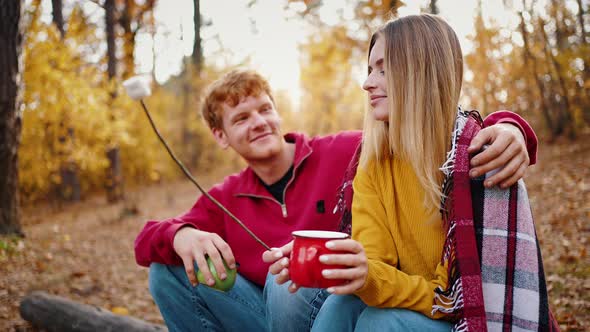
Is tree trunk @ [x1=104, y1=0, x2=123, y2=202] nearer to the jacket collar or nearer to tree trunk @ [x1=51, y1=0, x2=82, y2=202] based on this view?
tree trunk @ [x1=51, y1=0, x2=82, y2=202]

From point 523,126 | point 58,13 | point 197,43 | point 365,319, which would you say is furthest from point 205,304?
point 58,13

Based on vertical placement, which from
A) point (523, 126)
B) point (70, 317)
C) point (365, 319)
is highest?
point (523, 126)

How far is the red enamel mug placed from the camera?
123 centimetres

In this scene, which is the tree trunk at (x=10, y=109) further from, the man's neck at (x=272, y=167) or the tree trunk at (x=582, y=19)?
the tree trunk at (x=582, y=19)

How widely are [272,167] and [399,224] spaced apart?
3.05 ft

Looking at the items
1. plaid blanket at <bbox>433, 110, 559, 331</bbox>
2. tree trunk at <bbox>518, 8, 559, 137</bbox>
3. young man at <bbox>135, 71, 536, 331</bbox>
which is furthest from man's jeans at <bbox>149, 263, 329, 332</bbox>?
tree trunk at <bbox>518, 8, 559, 137</bbox>

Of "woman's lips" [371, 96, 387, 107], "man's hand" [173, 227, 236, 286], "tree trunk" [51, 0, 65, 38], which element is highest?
"tree trunk" [51, 0, 65, 38]

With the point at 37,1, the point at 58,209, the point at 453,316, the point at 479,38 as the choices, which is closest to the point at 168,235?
the point at 453,316

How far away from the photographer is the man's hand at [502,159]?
1373 millimetres

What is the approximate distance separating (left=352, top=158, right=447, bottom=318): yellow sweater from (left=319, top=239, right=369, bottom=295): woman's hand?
8.6 inches

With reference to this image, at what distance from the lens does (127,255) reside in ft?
18.3

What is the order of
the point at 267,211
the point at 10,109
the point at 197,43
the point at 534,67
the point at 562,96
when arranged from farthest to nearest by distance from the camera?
the point at 197,43 → the point at 562,96 → the point at 534,67 → the point at 10,109 → the point at 267,211

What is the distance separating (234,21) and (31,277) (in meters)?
7.02

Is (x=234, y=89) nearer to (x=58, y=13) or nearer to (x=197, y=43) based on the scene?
(x=197, y=43)
